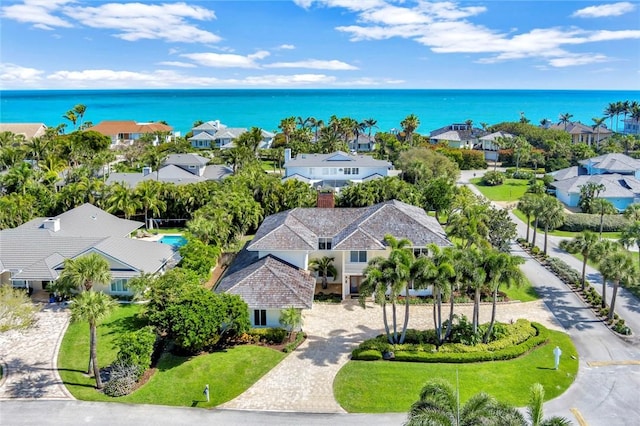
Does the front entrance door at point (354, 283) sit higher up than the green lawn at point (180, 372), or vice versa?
the front entrance door at point (354, 283)

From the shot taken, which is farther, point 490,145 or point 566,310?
point 490,145

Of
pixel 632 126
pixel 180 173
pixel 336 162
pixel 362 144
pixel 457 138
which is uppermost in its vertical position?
pixel 632 126

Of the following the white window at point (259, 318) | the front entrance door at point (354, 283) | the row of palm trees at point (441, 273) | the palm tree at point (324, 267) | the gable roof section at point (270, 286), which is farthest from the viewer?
the palm tree at point (324, 267)

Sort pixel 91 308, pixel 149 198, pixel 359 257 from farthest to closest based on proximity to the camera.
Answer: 1. pixel 149 198
2. pixel 359 257
3. pixel 91 308

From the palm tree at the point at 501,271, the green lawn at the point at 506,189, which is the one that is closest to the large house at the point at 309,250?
the palm tree at the point at 501,271

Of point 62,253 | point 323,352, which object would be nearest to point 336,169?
point 62,253

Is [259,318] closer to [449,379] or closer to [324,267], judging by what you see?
[324,267]

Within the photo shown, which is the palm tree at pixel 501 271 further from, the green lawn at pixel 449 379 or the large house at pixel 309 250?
the large house at pixel 309 250

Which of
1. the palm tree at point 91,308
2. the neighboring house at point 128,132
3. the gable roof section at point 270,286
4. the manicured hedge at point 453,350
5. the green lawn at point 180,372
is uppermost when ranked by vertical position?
the neighboring house at point 128,132
